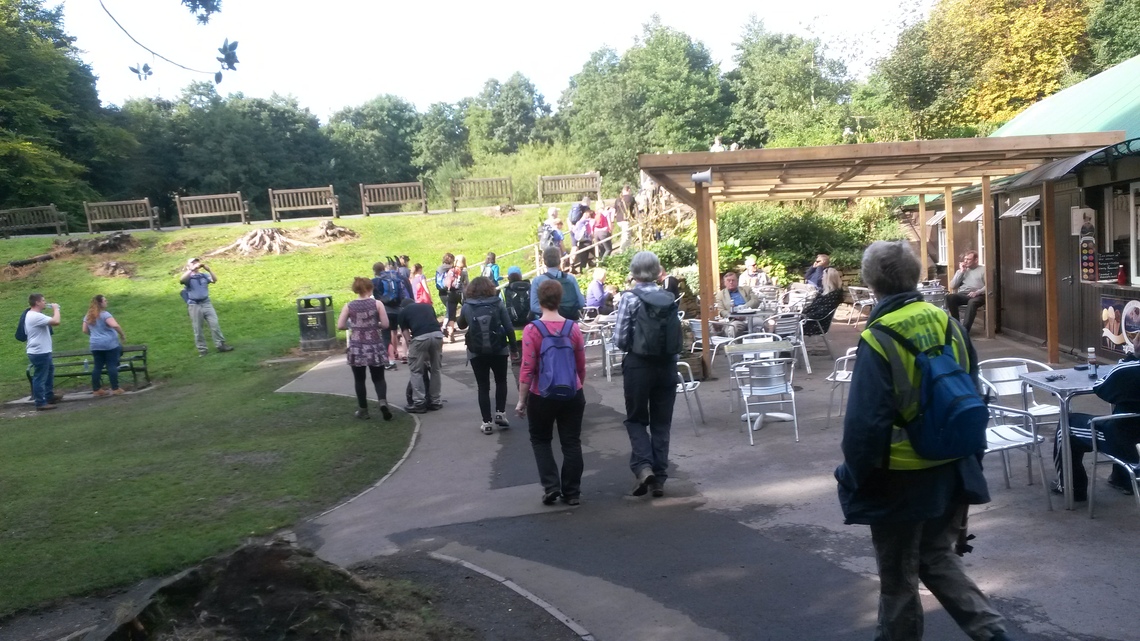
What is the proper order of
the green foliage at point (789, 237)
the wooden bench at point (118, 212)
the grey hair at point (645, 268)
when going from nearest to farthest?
the grey hair at point (645, 268), the green foliage at point (789, 237), the wooden bench at point (118, 212)

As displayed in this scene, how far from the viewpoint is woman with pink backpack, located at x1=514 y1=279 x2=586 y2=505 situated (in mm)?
6348

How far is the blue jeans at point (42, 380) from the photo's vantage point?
13406mm

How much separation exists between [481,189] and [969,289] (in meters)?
23.5

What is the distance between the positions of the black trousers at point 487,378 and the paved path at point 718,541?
63 centimetres

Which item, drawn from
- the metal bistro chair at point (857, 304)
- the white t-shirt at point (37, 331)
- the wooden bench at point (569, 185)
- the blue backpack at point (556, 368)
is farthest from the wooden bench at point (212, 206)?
the blue backpack at point (556, 368)

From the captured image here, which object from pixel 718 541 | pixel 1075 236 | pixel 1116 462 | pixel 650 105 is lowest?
pixel 718 541

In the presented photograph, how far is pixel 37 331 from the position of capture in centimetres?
1298

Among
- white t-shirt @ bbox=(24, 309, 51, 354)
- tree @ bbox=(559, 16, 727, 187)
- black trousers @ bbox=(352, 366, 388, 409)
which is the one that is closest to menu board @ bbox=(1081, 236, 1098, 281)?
black trousers @ bbox=(352, 366, 388, 409)

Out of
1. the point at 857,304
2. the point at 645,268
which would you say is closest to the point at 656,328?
the point at 645,268

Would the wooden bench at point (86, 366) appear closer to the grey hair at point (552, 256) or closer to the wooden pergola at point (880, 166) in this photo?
the grey hair at point (552, 256)

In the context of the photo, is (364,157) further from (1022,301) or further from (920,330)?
(920,330)

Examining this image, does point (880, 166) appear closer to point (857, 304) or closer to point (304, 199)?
point (857, 304)

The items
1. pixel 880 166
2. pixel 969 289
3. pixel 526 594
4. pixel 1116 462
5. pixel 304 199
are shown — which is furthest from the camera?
pixel 304 199

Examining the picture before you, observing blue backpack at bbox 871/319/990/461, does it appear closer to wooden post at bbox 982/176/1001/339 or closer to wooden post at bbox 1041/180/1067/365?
wooden post at bbox 1041/180/1067/365
